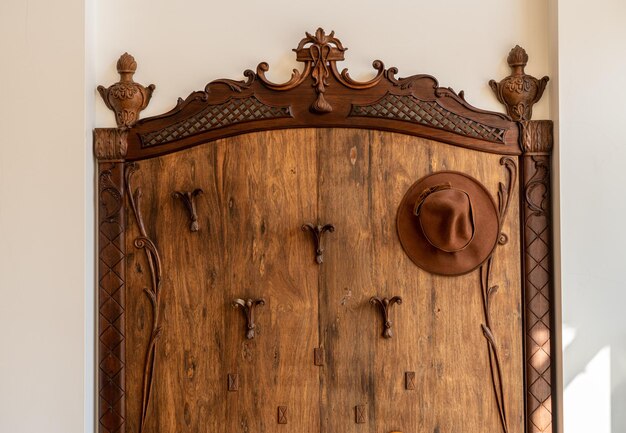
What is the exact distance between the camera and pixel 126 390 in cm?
221

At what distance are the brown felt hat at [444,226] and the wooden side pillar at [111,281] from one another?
1054 millimetres

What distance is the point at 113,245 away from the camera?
7.26ft

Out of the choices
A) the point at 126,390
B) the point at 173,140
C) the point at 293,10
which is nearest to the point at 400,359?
the point at 126,390

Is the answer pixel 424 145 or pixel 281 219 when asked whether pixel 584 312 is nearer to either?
pixel 424 145

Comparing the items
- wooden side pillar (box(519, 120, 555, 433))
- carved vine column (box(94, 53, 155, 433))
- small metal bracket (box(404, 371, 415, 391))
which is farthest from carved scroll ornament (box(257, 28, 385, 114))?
small metal bracket (box(404, 371, 415, 391))

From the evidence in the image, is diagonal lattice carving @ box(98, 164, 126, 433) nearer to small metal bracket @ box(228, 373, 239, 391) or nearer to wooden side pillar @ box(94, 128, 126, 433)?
wooden side pillar @ box(94, 128, 126, 433)

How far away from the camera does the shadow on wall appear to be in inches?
82.0

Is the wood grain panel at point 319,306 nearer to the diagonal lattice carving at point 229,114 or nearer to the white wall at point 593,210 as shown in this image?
the diagonal lattice carving at point 229,114

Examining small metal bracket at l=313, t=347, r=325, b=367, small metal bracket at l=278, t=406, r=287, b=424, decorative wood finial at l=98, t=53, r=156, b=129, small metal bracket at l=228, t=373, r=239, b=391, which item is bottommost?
small metal bracket at l=278, t=406, r=287, b=424

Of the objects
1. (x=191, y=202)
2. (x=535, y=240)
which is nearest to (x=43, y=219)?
(x=191, y=202)

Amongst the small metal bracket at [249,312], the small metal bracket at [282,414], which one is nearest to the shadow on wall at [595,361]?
the small metal bracket at [282,414]

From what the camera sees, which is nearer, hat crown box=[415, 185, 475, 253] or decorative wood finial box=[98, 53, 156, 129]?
hat crown box=[415, 185, 475, 253]

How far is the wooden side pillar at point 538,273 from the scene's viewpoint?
2.15 meters

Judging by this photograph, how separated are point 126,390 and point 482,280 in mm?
1383
